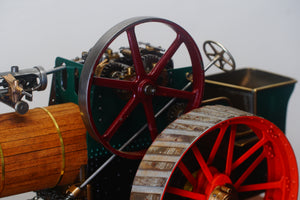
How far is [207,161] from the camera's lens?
106 inches

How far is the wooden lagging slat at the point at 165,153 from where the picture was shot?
7.43 feet

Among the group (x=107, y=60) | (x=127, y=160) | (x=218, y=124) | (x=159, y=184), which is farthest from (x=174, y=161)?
(x=107, y=60)

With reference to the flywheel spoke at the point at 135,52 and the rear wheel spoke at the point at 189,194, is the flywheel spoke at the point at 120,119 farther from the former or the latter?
the rear wheel spoke at the point at 189,194

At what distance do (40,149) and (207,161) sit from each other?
96cm

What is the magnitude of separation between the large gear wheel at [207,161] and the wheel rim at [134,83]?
11.2 inches

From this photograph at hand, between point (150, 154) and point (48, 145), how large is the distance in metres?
0.63

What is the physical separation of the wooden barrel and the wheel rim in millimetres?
194

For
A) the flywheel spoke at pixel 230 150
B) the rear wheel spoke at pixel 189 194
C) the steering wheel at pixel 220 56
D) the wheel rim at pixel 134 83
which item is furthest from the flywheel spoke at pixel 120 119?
the steering wheel at pixel 220 56

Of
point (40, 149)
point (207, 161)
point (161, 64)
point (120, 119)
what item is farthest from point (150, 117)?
point (40, 149)

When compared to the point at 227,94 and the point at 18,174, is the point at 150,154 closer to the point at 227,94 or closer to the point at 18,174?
the point at 18,174

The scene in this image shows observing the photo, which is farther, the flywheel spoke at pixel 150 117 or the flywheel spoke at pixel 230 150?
the flywheel spoke at pixel 150 117

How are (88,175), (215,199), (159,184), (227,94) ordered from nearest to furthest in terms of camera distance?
1. (159,184)
2. (215,199)
3. (88,175)
4. (227,94)

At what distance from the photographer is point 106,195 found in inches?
114

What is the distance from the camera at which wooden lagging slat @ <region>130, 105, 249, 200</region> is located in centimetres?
226
